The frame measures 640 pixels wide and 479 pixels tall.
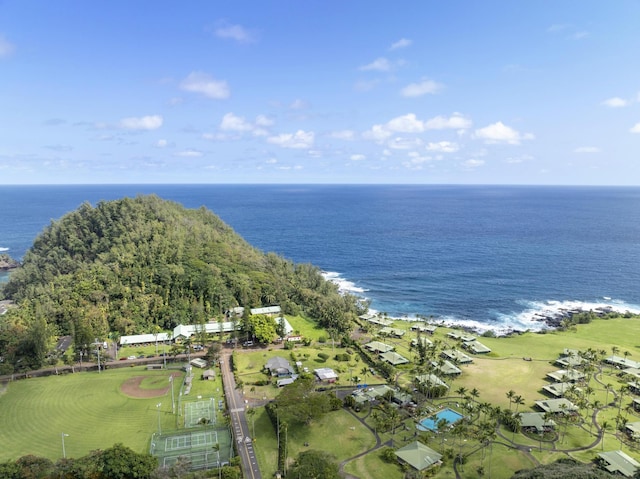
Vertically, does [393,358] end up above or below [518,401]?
below

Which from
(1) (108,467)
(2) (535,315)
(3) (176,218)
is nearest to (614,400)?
(2) (535,315)

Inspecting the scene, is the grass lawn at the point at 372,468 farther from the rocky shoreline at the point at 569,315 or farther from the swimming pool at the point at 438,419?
the rocky shoreline at the point at 569,315

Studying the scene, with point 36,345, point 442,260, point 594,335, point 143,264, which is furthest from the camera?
point 442,260

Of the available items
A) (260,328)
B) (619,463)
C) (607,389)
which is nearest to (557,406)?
(619,463)

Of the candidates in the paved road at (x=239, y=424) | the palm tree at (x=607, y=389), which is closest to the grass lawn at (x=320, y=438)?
the paved road at (x=239, y=424)

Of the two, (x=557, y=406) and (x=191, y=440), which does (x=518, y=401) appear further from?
(x=191, y=440)

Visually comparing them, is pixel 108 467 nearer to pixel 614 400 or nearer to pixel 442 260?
pixel 614 400
